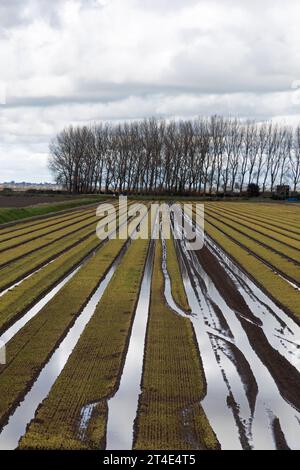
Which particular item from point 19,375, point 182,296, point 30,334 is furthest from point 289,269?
point 19,375

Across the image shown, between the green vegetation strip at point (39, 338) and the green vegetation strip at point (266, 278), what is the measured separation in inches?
202

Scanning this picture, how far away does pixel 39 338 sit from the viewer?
10.6m

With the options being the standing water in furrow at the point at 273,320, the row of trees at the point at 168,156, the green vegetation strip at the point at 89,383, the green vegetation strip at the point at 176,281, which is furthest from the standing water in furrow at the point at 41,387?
the row of trees at the point at 168,156

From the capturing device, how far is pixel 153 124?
119 m

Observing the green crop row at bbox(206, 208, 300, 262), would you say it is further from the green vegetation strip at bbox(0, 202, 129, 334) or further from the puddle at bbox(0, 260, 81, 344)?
the puddle at bbox(0, 260, 81, 344)

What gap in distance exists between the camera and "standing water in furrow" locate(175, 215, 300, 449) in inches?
267

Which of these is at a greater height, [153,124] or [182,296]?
[153,124]

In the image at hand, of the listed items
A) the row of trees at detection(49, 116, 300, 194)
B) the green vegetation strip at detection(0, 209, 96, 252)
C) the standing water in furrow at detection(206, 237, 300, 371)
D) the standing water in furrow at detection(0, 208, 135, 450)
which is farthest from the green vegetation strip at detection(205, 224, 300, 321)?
the row of trees at detection(49, 116, 300, 194)

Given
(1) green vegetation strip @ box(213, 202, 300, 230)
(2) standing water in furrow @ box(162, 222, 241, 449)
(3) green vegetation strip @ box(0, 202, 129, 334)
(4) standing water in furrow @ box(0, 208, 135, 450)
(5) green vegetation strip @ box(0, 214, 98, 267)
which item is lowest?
(1) green vegetation strip @ box(213, 202, 300, 230)

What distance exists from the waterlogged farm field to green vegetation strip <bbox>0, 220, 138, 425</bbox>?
1.2 inches

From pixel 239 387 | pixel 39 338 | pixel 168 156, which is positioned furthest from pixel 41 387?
pixel 168 156

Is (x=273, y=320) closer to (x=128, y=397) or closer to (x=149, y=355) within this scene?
(x=149, y=355)

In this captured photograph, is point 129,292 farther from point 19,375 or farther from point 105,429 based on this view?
point 105,429
